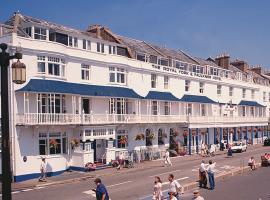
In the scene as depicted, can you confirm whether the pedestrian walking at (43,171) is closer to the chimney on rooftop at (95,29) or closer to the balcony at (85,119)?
the balcony at (85,119)

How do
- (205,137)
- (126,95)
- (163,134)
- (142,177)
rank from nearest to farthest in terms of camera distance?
(142,177) < (126,95) < (163,134) < (205,137)

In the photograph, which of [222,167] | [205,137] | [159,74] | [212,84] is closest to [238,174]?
[222,167]

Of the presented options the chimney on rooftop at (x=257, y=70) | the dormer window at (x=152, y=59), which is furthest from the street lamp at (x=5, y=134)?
the chimney on rooftop at (x=257, y=70)

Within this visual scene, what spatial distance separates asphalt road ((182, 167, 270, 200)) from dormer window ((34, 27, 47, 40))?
17.6 metres

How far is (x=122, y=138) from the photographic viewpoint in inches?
1438

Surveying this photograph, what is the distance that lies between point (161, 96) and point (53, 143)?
53.1 ft

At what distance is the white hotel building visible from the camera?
95.7ft

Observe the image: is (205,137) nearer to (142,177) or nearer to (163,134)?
(163,134)

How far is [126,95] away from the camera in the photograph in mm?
37156

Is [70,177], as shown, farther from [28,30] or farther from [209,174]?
[28,30]

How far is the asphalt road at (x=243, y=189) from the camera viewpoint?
67.3 ft

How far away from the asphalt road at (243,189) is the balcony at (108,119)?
12.2 meters

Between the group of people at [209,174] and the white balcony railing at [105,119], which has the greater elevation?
the white balcony railing at [105,119]

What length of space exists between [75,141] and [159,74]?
52.2ft
